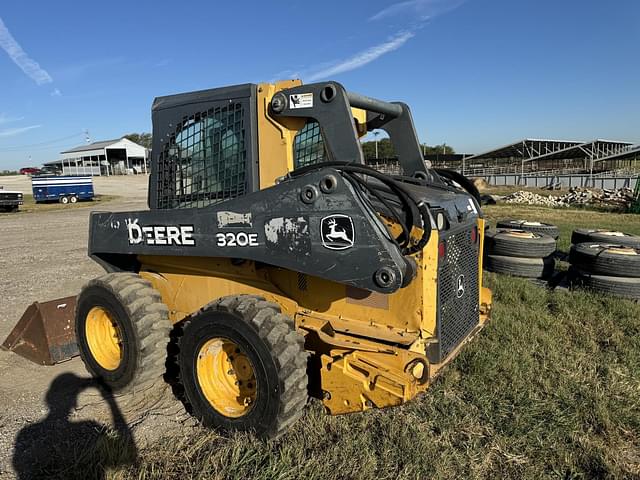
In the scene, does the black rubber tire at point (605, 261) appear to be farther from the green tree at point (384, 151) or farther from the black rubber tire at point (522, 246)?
the green tree at point (384, 151)

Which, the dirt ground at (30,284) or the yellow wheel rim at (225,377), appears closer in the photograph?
the yellow wheel rim at (225,377)

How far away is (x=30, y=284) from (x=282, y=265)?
681cm

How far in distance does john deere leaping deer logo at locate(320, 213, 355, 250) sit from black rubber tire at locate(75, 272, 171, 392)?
1826mm

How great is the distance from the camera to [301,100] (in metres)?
3.15

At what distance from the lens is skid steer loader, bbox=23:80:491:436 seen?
9.32ft

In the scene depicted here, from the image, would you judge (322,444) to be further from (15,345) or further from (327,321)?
(15,345)

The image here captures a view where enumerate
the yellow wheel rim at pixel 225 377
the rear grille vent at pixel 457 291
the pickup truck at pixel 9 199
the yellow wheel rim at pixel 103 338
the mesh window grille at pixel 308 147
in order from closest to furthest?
Answer: the rear grille vent at pixel 457 291 → the yellow wheel rim at pixel 225 377 → the mesh window grille at pixel 308 147 → the yellow wheel rim at pixel 103 338 → the pickup truck at pixel 9 199

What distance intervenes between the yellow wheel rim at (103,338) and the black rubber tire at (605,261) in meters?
5.49

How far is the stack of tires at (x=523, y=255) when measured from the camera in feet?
22.4

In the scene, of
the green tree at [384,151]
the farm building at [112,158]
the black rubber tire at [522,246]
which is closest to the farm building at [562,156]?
the green tree at [384,151]

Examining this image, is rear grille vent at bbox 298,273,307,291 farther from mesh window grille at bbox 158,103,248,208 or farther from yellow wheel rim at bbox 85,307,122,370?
yellow wheel rim at bbox 85,307,122,370

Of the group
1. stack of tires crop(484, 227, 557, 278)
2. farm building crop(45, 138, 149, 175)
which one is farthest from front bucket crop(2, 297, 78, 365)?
farm building crop(45, 138, 149, 175)

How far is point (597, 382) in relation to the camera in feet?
12.8

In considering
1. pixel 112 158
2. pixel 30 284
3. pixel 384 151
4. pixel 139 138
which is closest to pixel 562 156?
pixel 384 151
